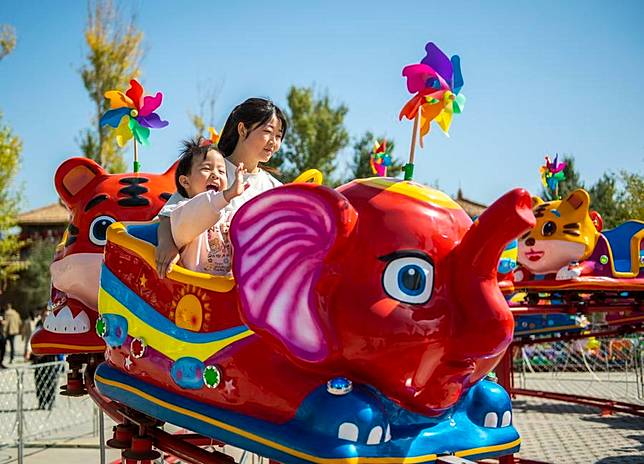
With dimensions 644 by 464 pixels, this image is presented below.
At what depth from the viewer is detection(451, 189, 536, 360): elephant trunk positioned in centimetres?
206

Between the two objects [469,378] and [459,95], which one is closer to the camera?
[469,378]

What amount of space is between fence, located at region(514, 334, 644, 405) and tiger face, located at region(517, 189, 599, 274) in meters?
3.93

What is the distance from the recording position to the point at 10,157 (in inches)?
748

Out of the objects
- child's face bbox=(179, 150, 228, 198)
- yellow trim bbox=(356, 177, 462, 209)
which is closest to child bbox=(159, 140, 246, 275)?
child's face bbox=(179, 150, 228, 198)

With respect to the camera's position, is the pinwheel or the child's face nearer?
the child's face

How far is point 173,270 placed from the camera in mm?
2684

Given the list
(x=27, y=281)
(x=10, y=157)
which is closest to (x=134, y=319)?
(x=10, y=157)

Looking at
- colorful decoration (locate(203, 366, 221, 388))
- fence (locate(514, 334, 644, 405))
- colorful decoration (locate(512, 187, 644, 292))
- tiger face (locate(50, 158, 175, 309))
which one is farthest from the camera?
fence (locate(514, 334, 644, 405))

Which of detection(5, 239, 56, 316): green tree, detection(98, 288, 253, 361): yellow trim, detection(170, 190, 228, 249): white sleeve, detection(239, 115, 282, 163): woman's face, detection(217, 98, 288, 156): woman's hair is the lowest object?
detection(5, 239, 56, 316): green tree

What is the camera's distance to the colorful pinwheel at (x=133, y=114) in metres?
4.71

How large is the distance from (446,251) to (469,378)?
1.39 feet

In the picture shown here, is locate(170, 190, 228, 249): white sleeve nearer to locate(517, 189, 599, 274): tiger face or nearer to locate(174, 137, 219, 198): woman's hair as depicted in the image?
locate(174, 137, 219, 198): woman's hair

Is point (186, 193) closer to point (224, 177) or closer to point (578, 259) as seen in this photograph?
point (224, 177)

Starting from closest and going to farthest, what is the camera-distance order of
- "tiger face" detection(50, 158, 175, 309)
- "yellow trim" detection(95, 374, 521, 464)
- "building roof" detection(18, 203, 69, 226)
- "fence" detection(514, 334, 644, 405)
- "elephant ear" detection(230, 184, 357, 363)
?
"yellow trim" detection(95, 374, 521, 464) < "elephant ear" detection(230, 184, 357, 363) < "tiger face" detection(50, 158, 175, 309) < "fence" detection(514, 334, 644, 405) < "building roof" detection(18, 203, 69, 226)
